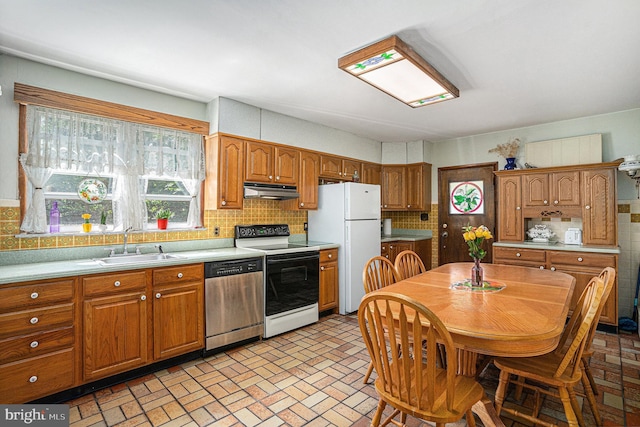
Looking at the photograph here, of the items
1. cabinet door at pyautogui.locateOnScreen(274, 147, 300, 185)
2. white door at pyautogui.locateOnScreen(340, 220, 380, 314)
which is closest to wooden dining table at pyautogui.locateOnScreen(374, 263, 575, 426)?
white door at pyautogui.locateOnScreen(340, 220, 380, 314)

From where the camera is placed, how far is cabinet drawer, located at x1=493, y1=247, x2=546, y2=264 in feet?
12.8

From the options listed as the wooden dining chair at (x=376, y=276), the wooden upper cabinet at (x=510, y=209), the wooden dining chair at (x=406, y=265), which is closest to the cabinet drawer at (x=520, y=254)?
the wooden upper cabinet at (x=510, y=209)

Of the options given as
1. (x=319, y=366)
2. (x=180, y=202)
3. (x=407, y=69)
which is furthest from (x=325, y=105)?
(x=319, y=366)

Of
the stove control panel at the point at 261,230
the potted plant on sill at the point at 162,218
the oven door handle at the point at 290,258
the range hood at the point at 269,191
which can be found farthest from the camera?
the stove control panel at the point at 261,230

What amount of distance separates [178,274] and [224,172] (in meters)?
1.18

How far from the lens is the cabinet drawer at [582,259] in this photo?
11.4 feet

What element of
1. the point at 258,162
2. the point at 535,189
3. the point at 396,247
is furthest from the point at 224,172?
the point at 535,189

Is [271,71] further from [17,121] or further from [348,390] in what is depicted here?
[348,390]

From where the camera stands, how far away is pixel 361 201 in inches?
167

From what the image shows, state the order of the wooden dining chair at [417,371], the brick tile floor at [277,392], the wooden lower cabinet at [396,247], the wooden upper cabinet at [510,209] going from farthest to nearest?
the wooden lower cabinet at [396,247], the wooden upper cabinet at [510,209], the brick tile floor at [277,392], the wooden dining chair at [417,371]

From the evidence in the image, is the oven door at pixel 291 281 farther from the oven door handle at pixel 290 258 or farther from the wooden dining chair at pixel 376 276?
the wooden dining chair at pixel 376 276

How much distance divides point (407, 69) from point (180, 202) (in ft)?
8.65

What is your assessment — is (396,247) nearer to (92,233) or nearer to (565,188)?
(565,188)

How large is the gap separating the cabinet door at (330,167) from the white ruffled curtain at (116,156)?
1594 mm
